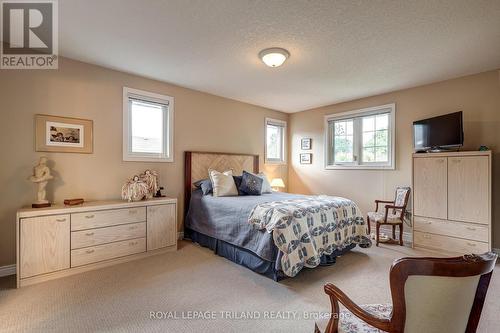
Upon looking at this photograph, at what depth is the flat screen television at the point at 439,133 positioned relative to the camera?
333 cm

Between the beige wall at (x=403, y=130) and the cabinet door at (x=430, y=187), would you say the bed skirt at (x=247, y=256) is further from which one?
the beige wall at (x=403, y=130)

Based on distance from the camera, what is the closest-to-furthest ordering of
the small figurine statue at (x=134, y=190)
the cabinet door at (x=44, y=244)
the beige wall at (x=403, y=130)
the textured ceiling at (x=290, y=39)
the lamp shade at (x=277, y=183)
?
the textured ceiling at (x=290, y=39), the cabinet door at (x=44, y=244), the small figurine statue at (x=134, y=190), the beige wall at (x=403, y=130), the lamp shade at (x=277, y=183)

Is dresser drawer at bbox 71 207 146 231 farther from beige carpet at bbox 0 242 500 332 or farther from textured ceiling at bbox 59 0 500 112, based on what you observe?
textured ceiling at bbox 59 0 500 112

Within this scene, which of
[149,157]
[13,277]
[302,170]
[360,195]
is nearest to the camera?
[13,277]

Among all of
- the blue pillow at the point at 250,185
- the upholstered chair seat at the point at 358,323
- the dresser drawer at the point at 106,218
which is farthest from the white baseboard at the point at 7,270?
the upholstered chair seat at the point at 358,323

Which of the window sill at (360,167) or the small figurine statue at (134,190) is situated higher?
the window sill at (360,167)

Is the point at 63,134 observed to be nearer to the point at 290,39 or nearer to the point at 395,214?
the point at 290,39

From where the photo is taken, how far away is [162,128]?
4043mm

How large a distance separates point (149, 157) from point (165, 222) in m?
1.07

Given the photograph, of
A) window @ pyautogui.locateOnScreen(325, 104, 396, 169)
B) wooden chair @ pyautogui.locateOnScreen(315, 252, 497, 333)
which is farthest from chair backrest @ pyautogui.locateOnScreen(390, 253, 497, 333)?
window @ pyautogui.locateOnScreen(325, 104, 396, 169)

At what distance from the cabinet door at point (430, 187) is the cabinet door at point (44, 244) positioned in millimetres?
4586

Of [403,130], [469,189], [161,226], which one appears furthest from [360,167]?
[161,226]

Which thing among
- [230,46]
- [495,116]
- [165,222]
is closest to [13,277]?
[165,222]

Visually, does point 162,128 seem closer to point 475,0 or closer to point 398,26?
point 398,26
